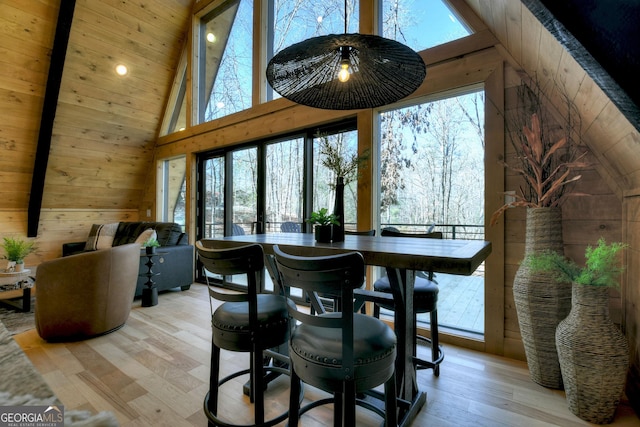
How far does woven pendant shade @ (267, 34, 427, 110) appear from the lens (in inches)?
61.6

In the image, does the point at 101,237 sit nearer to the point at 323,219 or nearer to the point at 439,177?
the point at 323,219

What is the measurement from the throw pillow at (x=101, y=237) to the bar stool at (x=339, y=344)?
208 inches

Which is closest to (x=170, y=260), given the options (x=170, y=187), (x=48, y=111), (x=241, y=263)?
(x=170, y=187)

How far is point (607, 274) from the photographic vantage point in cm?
164

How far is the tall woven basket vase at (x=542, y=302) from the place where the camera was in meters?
1.94

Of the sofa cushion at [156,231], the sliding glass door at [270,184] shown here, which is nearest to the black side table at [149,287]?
the sofa cushion at [156,231]

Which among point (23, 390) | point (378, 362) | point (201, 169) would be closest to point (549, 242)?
point (378, 362)

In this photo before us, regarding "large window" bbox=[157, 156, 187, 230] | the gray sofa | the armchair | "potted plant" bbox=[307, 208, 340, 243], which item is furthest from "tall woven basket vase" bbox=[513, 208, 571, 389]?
"large window" bbox=[157, 156, 187, 230]

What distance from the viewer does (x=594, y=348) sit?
1613mm

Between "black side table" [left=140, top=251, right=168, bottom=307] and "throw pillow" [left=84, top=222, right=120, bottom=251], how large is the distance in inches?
72.5

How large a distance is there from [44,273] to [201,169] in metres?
3.02

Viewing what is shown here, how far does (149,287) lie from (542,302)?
4054mm

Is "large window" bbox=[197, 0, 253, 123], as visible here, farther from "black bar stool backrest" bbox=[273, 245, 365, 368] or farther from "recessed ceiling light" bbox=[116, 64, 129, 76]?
"black bar stool backrest" bbox=[273, 245, 365, 368]

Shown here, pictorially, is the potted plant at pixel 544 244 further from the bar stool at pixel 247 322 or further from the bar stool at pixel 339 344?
the bar stool at pixel 247 322
